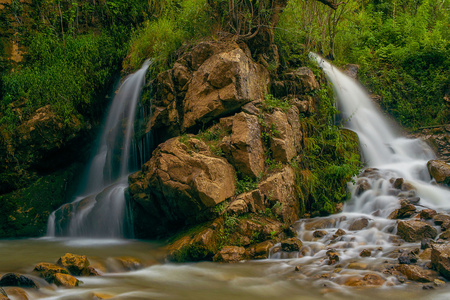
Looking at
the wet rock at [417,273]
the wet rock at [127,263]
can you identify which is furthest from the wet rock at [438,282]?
the wet rock at [127,263]

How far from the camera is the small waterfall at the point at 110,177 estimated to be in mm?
7340

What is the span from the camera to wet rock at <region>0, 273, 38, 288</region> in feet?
12.3

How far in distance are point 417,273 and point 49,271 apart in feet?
14.7

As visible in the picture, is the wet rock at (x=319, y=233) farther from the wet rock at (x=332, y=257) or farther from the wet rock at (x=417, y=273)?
the wet rock at (x=417, y=273)

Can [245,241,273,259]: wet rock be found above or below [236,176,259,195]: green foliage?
below

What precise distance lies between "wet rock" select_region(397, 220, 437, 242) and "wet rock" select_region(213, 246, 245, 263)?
2.51 metres

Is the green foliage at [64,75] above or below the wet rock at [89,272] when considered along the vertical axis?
above

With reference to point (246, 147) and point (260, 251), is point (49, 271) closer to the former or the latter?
point (260, 251)

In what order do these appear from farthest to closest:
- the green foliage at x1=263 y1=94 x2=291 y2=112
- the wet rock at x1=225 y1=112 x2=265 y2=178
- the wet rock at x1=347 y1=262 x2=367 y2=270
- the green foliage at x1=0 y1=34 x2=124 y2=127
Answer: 1. the green foliage at x1=0 y1=34 x2=124 y2=127
2. the green foliage at x1=263 y1=94 x2=291 y2=112
3. the wet rock at x1=225 y1=112 x2=265 y2=178
4. the wet rock at x1=347 y1=262 x2=367 y2=270

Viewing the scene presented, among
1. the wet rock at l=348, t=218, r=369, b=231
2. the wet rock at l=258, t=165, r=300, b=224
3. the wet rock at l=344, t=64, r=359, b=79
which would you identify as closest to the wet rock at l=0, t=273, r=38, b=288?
the wet rock at l=258, t=165, r=300, b=224

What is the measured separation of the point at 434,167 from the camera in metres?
7.40

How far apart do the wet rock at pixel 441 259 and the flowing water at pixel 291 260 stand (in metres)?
0.24

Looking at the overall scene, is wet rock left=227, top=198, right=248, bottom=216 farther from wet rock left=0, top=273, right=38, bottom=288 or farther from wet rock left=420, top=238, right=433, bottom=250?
wet rock left=0, top=273, right=38, bottom=288

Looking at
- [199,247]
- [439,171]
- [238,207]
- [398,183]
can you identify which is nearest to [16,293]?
[199,247]
